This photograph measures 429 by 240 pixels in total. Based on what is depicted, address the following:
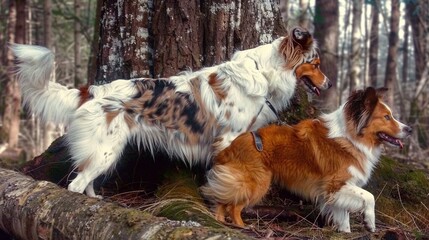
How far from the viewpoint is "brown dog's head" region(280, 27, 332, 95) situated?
5.75 meters

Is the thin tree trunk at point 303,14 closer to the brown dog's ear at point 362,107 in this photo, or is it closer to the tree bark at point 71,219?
the brown dog's ear at point 362,107

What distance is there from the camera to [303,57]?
5.81 meters

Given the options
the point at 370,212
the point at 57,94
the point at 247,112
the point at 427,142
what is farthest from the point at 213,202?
the point at 427,142

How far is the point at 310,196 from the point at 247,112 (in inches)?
40.3

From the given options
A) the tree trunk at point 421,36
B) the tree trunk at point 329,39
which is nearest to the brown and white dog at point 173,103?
the tree trunk at point 329,39

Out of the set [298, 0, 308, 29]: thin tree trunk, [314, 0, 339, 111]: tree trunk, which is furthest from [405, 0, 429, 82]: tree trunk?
[314, 0, 339, 111]: tree trunk

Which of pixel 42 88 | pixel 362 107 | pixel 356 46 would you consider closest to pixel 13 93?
pixel 356 46

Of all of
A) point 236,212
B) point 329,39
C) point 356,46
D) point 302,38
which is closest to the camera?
point 236,212

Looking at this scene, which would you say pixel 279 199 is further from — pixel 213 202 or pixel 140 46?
pixel 140 46

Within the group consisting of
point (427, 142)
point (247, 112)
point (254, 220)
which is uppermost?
point (247, 112)

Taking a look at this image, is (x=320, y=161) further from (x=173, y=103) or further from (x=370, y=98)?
(x=173, y=103)

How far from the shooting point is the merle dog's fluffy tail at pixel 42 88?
5469mm

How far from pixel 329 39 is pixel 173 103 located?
1141 cm

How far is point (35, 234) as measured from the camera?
15.5 feet
